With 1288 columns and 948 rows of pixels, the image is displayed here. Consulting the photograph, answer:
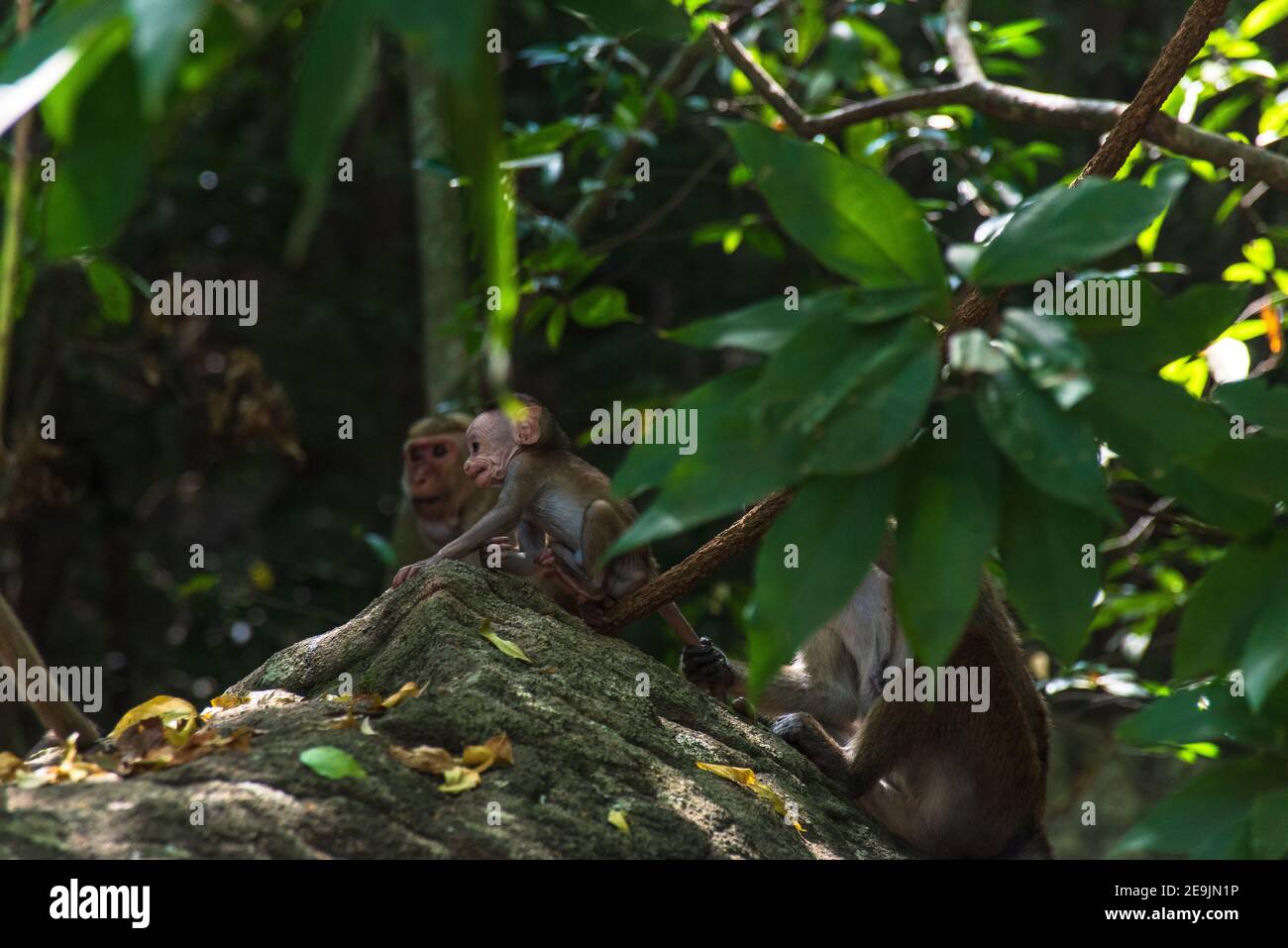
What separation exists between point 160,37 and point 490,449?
3778mm

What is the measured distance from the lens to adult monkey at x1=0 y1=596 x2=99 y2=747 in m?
3.88

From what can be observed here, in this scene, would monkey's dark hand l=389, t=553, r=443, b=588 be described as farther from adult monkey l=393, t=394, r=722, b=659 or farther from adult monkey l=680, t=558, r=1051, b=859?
adult monkey l=680, t=558, r=1051, b=859

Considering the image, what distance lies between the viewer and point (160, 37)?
1.44 m

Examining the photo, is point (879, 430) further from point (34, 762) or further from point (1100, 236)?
Result: point (34, 762)

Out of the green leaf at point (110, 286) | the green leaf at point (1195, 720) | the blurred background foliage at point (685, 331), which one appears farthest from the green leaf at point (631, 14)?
the green leaf at point (110, 286)

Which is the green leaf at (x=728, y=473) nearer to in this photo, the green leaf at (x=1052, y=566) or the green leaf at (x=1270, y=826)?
the green leaf at (x=1052, y=566)

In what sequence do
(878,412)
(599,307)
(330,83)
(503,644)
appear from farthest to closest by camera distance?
1. (599,307)
2. (503,644)
3. (878,412)
4. (330,83)

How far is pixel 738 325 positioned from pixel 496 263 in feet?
2.39

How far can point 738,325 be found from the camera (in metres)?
2.25

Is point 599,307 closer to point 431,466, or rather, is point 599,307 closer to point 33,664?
point 431,466

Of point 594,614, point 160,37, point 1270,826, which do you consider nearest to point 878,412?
point 1270,826

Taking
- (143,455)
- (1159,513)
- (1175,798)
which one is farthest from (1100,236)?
(143,455)

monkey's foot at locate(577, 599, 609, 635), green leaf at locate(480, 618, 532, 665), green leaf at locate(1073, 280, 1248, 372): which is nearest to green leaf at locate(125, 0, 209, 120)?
green leaf at locate(1073, 280, 1248, 372)
